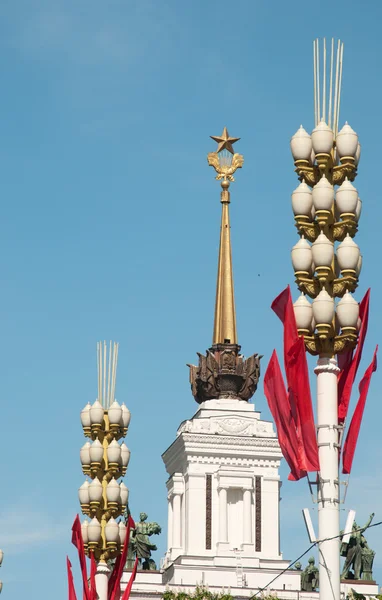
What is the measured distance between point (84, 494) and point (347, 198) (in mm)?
20125

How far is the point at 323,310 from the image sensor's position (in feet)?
94.8

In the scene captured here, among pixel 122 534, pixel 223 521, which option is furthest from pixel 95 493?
pixel 223 521

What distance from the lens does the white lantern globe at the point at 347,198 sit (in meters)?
29.6

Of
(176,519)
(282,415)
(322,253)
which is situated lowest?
(282,415)

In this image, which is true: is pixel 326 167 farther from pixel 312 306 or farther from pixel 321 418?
pixel 321 418

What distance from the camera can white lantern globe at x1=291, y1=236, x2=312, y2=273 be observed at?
29281 millimetres

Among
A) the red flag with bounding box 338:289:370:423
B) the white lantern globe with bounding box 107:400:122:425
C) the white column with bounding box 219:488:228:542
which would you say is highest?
the white column with bounding box 219:488:228:542

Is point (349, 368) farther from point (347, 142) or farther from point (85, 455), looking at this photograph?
point (85, 455)

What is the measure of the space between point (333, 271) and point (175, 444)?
69.7 meters

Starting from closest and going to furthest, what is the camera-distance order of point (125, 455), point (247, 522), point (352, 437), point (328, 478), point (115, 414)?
point (328, 478)
point (352, 437)
point (125, 455)
point (115, 414)
point (247, 522)

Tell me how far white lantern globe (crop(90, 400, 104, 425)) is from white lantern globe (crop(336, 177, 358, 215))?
19.9 metres

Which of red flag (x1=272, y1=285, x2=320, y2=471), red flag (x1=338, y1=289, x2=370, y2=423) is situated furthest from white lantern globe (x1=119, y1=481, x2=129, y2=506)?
red flag (x1=338, y1=289, x2=370, y2=423)

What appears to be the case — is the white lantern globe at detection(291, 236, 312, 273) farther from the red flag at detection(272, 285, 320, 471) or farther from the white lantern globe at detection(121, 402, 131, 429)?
the white lantern globe at detection(121, 402, 131, 429)

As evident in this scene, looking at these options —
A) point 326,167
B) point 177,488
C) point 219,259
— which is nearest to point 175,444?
point 177,488
